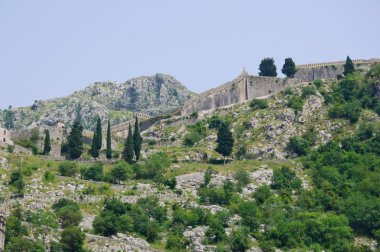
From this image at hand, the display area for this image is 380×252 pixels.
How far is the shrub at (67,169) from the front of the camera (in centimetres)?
10538

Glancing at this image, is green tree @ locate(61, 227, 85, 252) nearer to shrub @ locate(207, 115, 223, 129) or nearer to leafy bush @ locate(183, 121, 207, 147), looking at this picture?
leafy bush @ locate(183, 121, 207, 147)

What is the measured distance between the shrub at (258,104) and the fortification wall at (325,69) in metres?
11.5

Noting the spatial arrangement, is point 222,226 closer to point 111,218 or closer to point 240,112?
point 111,218

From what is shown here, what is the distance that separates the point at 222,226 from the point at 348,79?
146 feet

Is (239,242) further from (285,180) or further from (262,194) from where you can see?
(285,180)

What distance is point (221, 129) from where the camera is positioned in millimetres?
119625

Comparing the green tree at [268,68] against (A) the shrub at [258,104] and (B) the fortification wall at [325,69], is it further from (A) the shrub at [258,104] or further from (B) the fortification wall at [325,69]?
(A) the shrub at [258,104]

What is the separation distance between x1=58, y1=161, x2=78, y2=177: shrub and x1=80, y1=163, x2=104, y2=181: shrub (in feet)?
2.56

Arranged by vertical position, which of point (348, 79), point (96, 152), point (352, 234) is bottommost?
point (352, 234)

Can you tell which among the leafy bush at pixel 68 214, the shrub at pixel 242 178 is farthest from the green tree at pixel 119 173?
the leafy bush at pixel 68 214

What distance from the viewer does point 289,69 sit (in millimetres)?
142125

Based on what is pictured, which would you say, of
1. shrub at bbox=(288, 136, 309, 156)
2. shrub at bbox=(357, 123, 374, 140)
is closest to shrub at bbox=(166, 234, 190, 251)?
shrub at bbox=(288, 136, 309, 156)

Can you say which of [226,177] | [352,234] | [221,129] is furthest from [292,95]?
[352,234]

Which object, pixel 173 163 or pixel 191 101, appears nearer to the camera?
pixel 173 163
